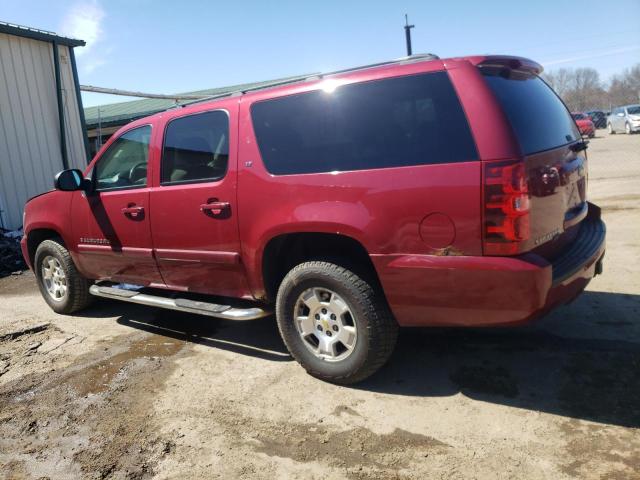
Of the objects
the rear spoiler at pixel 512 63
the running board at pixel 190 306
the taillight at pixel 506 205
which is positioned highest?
the rear spoiler at pixel 512 63

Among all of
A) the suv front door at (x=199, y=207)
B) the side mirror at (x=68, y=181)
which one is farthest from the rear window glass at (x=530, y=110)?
the side mirror at (x=68, y=181)

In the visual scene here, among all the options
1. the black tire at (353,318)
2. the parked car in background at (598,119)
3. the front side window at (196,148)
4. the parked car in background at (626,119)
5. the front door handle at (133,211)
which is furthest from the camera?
the parked car in background at (598,119)

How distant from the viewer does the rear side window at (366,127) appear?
279cm

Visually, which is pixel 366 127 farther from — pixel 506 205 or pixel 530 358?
pixel 530 358

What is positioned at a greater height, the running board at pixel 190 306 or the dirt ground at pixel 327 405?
the running board at pixel 190 306

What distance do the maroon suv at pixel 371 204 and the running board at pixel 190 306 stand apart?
24mm

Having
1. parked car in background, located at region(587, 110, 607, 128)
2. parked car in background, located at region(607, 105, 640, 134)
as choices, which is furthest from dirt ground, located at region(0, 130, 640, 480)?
parked car in background, located at region(587, 110, 607, 128)

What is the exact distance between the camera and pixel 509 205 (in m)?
2.60

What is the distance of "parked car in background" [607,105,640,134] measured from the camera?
90.2 feet

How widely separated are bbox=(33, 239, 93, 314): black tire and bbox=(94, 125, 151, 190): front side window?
0.99 meters

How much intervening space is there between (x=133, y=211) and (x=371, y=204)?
2.31 meters

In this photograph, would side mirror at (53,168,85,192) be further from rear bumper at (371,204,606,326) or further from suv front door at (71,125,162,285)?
rear bumper at (371,204,606,326)

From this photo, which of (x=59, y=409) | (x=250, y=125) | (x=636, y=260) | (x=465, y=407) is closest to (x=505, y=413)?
(x=465, y=407)

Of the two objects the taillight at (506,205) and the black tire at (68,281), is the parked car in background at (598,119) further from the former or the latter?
the taillight at (506,205)
